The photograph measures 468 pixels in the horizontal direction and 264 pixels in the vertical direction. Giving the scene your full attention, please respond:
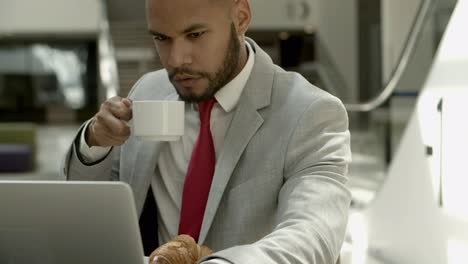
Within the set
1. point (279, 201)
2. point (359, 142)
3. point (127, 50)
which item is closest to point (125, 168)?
point (279, 201)

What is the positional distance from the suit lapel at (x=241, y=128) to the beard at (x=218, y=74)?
8 cm

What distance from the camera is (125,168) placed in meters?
2.61

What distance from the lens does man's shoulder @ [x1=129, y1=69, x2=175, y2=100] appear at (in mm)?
2722

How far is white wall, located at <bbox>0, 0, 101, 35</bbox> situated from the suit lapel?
1728cm

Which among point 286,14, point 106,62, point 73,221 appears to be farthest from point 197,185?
point 286,14

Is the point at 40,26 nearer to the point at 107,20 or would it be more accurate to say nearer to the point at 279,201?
the point at 107,20

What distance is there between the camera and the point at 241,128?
7.76 feet

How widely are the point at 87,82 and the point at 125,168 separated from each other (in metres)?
20.3

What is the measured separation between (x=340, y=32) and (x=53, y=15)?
22.6ft

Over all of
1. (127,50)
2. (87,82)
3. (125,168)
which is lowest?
(87,82)

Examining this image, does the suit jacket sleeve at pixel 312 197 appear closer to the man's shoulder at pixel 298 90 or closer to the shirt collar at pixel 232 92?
the man's shoulder at pixel 298 90

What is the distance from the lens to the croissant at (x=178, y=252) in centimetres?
173

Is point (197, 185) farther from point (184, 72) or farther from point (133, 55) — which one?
point (133, 55)

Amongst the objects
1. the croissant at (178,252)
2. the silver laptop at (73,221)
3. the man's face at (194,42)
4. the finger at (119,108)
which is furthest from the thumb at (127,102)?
the silver laptop at (73,221)
